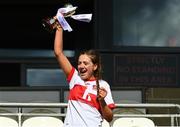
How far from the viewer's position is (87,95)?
4.25 metres

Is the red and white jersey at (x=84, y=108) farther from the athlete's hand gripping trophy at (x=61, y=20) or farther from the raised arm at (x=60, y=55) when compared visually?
the athlete's hand gripping trophy at (x=61, y=20)

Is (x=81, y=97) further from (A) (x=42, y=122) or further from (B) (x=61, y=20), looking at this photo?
(A) (x=42, y=122)

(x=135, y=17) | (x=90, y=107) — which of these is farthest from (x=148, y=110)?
(x=90, y=107)

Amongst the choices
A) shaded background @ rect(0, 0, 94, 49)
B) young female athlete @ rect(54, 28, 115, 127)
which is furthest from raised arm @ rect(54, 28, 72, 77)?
shaded background @ rect(0, 0, 94, 49)

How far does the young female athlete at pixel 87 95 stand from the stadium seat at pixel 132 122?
2.46 m

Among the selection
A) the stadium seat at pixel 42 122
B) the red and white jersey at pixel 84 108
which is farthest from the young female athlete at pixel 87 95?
the stadium seat at pixel 42 122

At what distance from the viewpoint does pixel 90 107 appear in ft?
13.9

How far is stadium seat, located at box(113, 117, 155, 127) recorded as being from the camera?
266 inches

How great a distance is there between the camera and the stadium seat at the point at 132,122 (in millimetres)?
6760

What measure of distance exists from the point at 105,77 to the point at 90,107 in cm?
445

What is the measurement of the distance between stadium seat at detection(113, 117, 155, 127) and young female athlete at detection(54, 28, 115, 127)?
246cm

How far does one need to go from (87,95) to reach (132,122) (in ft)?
8.67

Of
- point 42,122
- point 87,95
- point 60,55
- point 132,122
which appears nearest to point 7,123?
point 42,122

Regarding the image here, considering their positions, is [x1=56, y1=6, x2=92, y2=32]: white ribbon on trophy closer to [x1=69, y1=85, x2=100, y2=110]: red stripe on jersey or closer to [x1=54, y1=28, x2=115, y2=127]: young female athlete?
[x1=54, y1=28, x2=115, y2=127]: young female athlete
